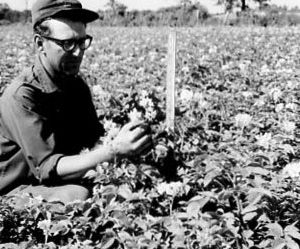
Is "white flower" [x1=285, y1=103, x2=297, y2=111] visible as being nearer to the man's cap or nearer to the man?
the man

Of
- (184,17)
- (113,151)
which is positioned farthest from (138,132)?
(184,17)

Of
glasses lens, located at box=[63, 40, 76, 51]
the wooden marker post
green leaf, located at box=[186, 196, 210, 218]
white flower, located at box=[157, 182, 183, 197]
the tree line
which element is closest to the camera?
green leaf, located at box=[186, 196, 210, 218]

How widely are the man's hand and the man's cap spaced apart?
747mm

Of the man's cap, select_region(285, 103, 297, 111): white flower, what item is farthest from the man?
select_region(285, 103, 297, 111): white flower

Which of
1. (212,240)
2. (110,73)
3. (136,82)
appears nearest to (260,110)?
(136,82)

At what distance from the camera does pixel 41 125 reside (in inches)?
101

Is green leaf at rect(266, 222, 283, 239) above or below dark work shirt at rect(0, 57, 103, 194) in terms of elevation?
below

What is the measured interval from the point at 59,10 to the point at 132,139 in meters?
0.82

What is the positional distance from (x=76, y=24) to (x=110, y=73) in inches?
159

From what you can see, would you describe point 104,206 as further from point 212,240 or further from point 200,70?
point 200,70

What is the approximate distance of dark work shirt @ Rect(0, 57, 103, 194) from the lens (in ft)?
8.30

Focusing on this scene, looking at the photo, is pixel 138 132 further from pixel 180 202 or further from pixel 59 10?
pixel 59 10

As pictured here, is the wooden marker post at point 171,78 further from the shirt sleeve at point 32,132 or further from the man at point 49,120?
the shirt sleeve at point 32,132

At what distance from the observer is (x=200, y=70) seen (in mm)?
6117
